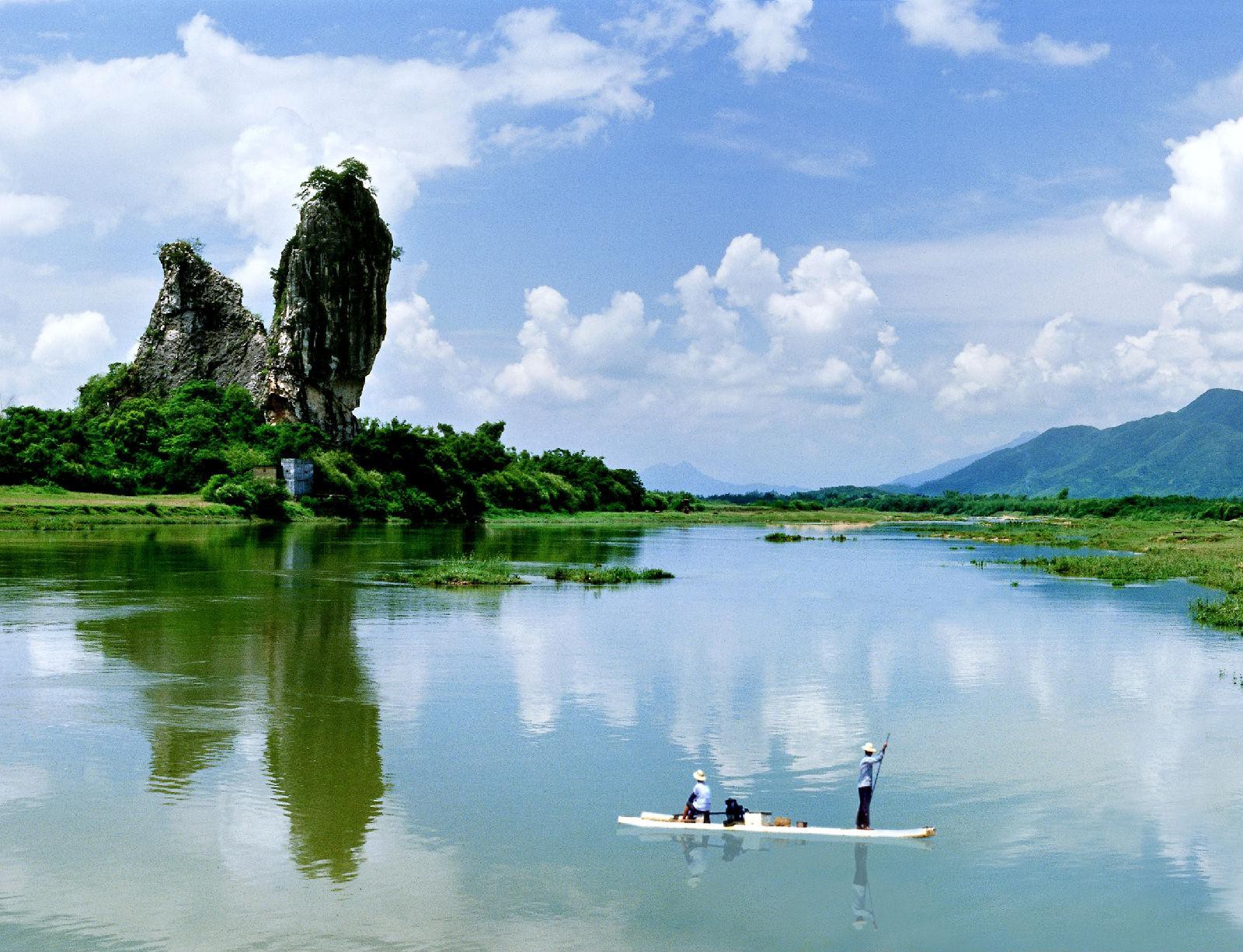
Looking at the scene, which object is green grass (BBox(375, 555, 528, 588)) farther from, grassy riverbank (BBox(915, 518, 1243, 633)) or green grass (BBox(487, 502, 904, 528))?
green grass (BBox(487, 502, 904, 528))

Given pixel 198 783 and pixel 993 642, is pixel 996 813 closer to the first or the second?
pixel 198 783

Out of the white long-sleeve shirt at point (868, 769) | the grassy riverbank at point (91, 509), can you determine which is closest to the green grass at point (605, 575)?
the white long-sleeve shirt at point (868, 769)

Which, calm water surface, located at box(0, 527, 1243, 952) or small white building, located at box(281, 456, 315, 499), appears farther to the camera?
small white building, located at box(281, 456, 315, 499)

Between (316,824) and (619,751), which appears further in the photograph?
(619,751)

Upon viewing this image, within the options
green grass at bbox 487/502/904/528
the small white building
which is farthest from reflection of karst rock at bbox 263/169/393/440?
green grass at bbox 487/502/904/528

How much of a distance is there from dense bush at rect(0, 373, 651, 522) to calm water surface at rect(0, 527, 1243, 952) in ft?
229

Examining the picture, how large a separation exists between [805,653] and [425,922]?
22.7 metres

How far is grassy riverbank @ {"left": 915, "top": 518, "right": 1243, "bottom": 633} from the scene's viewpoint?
156 feet

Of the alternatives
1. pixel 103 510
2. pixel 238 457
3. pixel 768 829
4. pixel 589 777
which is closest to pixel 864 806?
pixel 768 829

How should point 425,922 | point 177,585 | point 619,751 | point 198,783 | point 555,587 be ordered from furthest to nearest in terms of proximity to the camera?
1. point 555,587
2. point 177,585
3. point 619,751
4. point 198,783
5. point 425,922

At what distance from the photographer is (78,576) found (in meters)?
51.2

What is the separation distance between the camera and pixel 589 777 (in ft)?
67.3

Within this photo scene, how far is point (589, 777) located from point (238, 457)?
107008 millimetres

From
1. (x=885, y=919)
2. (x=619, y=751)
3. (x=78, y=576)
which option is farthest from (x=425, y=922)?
(x=78, y=576)
